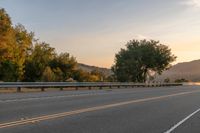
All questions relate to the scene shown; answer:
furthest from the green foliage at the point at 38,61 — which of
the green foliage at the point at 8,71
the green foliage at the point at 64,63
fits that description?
the green foliage at the point at 8,71

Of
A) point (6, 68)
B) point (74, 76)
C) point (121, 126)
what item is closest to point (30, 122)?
point (121, 126)

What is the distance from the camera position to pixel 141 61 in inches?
3812

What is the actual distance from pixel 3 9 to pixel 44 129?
46916mm

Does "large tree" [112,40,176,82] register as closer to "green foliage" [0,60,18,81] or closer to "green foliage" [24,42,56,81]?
"green foliage" [24,42,56,81]

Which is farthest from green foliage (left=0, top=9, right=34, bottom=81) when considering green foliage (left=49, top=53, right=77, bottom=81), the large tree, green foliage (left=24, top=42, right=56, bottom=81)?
the large tree

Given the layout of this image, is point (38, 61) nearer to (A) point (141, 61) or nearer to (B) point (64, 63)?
(B) point (64, 63)

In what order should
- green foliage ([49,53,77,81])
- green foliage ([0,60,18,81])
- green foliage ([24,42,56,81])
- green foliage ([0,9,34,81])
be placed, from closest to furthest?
green foliage ([0,9,34,81]), green foliage ([0,60,18,81]), green foliage ([24,42,56,81]), green foliage ([49,53,77,81])

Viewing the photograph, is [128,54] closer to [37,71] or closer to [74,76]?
[74,76]

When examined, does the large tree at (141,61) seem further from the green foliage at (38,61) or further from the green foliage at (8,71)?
the green foliage at (8,71)

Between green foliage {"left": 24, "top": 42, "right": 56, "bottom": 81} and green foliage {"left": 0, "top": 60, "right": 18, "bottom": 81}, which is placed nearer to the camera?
green foliage {"left": 0, "top": 60, "right": 18, "bottom": 81}

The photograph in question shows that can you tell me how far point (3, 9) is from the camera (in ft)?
193

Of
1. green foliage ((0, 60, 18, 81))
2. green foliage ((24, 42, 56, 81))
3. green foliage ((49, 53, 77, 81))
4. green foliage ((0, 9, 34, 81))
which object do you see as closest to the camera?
green foliage ((0, 9, 34, 81))

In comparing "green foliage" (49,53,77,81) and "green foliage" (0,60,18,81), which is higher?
"green foliage" (49,53,77,81)

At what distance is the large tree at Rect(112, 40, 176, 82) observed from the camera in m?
94.9
